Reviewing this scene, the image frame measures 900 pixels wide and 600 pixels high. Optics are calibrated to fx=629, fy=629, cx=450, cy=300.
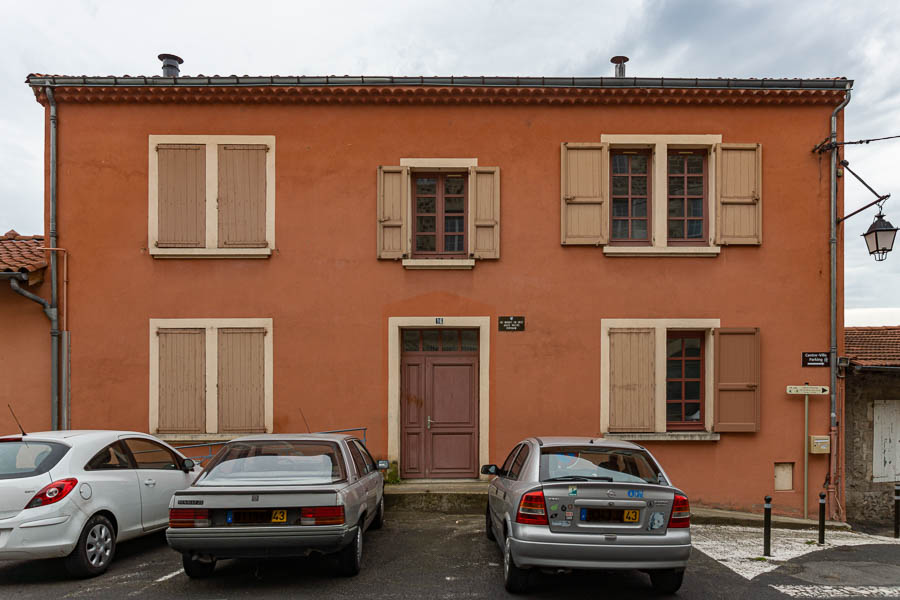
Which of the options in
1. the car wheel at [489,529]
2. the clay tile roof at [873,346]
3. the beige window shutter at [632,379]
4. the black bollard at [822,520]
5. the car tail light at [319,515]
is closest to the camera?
the car tail light at [319,515]

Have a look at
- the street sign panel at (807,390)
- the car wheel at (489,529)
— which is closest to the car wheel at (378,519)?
the car wheel at (489,529)

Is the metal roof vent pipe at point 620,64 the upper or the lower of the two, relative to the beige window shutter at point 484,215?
upper

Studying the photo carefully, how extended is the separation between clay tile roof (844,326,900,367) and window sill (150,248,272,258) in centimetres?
977

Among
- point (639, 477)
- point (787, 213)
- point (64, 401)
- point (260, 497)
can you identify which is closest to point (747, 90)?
point (787, 213)

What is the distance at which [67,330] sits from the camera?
32.2 feet

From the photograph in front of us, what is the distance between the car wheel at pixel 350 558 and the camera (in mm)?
6023

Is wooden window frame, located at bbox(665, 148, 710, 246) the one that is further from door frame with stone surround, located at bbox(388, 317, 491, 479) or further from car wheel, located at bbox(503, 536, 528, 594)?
car wheel, located at bbox(503, 536, 528, 594)

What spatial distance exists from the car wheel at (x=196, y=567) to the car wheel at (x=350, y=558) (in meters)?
1.18

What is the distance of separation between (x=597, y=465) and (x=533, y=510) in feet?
2.78

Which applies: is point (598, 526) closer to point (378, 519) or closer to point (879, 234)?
point (378, 519)

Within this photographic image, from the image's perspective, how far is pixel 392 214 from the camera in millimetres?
10008

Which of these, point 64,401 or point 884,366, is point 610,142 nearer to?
point 884,366

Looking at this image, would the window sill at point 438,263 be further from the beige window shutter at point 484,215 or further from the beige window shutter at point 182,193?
the beige window shutter at point 182,193

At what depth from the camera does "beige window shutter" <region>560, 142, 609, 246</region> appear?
1002 centimetres
